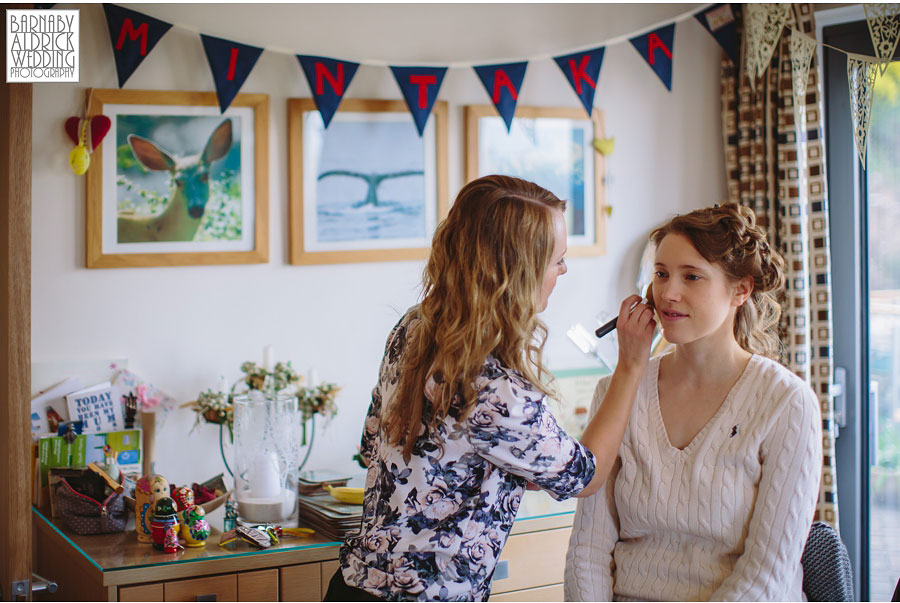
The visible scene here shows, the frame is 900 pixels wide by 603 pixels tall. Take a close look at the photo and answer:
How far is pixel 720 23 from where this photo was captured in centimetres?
308

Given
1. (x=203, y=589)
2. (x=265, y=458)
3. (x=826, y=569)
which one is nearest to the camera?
(x=826, y=569)

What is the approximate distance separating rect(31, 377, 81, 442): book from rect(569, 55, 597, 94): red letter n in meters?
1.85

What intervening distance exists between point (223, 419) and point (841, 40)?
233 cm

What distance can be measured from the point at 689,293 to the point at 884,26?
38.2 inches

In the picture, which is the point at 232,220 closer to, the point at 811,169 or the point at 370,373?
the point at 370,373

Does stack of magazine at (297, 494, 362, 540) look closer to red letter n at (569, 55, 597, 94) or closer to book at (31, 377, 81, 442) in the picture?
book at (31, 377, 81, 442)

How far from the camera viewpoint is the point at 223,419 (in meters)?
2.60

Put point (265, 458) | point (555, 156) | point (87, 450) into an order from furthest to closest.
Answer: point (555, 156) < point (87, 450) < point (265, 458)

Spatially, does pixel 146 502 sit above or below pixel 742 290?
below

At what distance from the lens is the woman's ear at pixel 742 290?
1.90 m

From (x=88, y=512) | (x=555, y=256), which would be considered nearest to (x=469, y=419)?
(x=555, y=256)

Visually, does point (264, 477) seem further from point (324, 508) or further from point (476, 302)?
point (476, 302)

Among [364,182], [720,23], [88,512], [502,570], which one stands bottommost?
[502,570]

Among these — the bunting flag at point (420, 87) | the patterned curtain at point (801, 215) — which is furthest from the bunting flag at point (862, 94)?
the bunting flag at point (420, 87)
